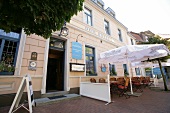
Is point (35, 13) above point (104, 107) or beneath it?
above

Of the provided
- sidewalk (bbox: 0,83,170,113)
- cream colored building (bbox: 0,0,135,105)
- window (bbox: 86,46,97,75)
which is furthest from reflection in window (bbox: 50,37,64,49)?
sidewalk (bbox: 0,83,170,113)

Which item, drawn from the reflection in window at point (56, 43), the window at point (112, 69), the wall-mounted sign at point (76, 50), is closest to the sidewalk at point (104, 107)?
the wall-mounted sign at point (76, 50)

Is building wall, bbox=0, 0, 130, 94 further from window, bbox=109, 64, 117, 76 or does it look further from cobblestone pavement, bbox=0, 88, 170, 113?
cobblestone pavement, bbox=0, 88, 170, 113

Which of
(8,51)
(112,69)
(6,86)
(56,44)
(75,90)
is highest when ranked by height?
(56,44)

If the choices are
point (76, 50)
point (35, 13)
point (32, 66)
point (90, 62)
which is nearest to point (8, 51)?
point (32, 66)

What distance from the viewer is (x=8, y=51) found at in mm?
4035

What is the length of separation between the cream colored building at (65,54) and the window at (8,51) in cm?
21

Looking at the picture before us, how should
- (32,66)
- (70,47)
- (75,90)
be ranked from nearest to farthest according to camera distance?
(32,66), (75,90), (70,47)

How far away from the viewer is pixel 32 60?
4.42m

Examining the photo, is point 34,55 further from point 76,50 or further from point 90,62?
point 90,62

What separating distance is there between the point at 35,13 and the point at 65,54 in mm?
4097

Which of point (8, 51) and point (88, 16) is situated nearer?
point (8, 51)

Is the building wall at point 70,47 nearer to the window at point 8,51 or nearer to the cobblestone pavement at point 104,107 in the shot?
the window at point 8,51

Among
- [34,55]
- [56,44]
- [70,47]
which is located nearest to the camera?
[34,55]
